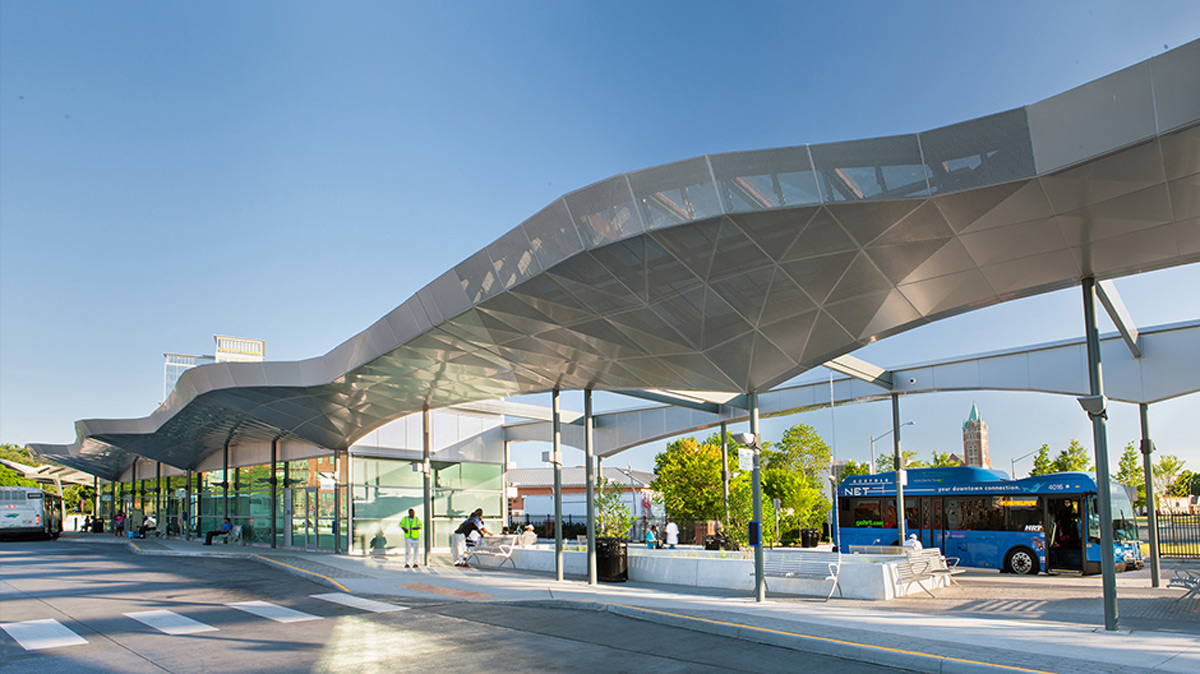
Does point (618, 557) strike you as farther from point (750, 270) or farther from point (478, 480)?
point (478, 480)

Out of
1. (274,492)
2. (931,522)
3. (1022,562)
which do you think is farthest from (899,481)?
(274,492)

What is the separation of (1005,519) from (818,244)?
51.4 feet

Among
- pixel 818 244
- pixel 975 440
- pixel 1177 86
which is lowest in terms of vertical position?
pixel 975 440

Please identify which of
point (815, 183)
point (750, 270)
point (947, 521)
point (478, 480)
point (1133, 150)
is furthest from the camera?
point (478, 480)

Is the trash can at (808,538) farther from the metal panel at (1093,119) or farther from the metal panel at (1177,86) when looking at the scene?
the metal panel at (1177,86)

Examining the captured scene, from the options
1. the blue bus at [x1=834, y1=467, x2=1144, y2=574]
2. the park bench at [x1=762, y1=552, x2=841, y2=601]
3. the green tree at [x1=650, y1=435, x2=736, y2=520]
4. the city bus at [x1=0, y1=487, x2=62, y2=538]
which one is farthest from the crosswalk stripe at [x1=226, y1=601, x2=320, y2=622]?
the city bus at [x1=0, y1=487, x2=62, y2=538]

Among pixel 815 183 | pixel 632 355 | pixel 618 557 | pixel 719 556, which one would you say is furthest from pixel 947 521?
pixel 815 183

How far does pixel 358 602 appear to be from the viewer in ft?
48.7

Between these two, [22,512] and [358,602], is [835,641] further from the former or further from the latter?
[22,512]

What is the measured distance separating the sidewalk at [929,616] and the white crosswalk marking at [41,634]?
538cm

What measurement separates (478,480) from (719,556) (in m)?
16.9

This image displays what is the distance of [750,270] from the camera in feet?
38.2

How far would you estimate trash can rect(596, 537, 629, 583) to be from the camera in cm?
1798

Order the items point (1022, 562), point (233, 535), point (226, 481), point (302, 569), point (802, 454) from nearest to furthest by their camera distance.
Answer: point (302, 569), point (1022, 562), point (233, 535), point (226, 481), point (802, 454)
